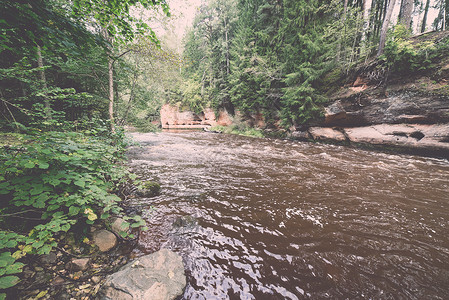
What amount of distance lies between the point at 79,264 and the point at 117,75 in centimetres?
748

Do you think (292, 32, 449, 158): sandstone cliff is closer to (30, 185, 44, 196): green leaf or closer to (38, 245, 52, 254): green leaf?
(38, 245, 52, 254): green leaf

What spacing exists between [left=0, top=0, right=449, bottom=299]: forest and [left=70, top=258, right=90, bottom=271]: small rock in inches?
15.2

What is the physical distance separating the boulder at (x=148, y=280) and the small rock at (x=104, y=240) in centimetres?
54

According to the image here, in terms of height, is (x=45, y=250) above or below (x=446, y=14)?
below

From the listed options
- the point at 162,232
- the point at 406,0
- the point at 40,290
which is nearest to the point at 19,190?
the point at 40,290

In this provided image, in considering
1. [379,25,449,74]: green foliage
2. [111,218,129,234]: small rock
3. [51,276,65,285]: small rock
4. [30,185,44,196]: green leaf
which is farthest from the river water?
[379,25,449,74]: green foliage

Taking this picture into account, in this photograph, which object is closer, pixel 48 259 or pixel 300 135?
pixel 48 259

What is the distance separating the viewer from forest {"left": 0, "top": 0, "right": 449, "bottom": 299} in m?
1.78

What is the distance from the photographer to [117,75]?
22.8 feet

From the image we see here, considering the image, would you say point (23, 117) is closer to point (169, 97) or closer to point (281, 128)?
point (281, 128)

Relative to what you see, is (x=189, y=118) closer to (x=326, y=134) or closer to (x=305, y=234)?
(x=326, y=134)

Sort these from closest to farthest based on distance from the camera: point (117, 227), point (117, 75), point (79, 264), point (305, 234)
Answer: point (79, 264)
point (117, 227)
point (305, 234)
point (117, 75)

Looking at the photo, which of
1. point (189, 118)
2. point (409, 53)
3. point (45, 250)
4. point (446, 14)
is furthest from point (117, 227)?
point (446, 14)

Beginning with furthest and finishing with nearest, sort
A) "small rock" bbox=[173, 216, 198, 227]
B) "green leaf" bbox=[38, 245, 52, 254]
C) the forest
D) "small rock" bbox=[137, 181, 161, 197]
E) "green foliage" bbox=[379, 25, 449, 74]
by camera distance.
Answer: "green foliage" bbox=[379, 25, 449, 74] → "small rock" bbox=[137, 181, 161, 197] → "small rock" bbox=[173, 216, 198, 227] → the forest → "green leaf" bbox=[38, 245, 52, 254]
